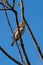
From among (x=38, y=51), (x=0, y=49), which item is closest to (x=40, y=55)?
(x=38, y=51)

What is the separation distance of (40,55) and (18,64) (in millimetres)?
213

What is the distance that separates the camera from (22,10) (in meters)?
2.07

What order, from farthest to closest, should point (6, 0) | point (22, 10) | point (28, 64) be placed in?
point (6, 0), point (22, 10), point (28, 64)

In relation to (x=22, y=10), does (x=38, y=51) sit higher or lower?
lower

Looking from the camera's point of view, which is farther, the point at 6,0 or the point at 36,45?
the point at 6,0

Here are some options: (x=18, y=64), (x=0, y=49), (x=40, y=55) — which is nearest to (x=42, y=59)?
(x=40, y=55)

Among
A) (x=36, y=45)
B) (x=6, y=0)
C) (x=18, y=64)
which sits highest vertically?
(x=6, y=0)

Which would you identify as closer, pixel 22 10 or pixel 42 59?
pixel 42 59

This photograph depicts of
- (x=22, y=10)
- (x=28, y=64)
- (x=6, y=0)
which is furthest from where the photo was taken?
(x=6, y=0)

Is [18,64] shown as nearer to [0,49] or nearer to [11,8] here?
[0,49]

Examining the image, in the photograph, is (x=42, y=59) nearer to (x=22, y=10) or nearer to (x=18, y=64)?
(x=18, y=64)

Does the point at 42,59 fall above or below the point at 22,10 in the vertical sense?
below

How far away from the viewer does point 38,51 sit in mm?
1921

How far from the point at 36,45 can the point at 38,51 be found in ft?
0.21
